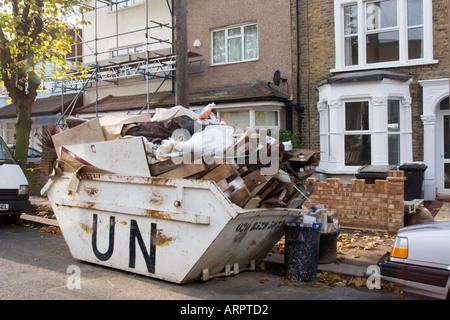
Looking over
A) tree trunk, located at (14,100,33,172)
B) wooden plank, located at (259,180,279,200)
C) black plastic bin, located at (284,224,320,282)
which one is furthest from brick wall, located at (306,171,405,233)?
tree trunk, located at (14,100,33,172)

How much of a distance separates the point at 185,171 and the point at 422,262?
110 inches

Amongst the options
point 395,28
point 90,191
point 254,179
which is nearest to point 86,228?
point 90,191

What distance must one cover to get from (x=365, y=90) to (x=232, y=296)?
845cm

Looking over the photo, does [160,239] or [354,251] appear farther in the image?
[354,251]

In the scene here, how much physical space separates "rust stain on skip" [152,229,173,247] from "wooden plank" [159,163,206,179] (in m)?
0.71

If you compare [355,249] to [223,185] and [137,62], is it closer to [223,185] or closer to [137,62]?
[223,185]

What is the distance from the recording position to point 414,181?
1069 centimetres

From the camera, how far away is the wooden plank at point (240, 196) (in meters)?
5.09

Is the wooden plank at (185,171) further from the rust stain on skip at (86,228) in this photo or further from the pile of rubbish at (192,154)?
the rust stain on skip at (86,228)

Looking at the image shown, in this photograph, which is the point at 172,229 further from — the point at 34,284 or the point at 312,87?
the point at 312,87

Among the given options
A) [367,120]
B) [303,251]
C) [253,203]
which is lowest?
[303,251]

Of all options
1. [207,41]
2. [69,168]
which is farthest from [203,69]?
[69,168]

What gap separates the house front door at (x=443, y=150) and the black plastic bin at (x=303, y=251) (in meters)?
7.65

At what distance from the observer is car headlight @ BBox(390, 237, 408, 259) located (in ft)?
13.0
